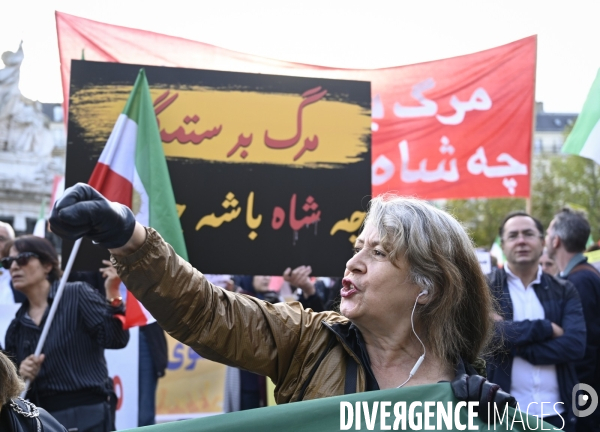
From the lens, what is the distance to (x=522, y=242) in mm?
5141

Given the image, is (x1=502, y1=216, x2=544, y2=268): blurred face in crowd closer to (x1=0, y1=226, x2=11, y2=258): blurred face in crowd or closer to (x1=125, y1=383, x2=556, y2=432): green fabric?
(x1=125, y1=383, x2=556, y2=432): green fabric

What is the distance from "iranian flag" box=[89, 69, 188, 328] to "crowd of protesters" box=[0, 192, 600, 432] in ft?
1.09

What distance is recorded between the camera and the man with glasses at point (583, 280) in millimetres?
5391

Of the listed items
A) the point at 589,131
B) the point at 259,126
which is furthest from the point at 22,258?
the point at 589,131

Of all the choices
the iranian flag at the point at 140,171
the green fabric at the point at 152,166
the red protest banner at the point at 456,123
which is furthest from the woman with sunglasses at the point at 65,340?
the red protest banner at the point at 456,123

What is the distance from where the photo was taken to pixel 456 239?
2590 millimetres

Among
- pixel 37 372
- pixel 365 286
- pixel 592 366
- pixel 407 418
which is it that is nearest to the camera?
pixel 407 418

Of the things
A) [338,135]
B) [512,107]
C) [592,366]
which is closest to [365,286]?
[338,135]

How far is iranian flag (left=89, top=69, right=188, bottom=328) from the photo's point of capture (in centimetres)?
425

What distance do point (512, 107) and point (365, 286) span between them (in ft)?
15.4

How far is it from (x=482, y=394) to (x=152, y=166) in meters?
2.63

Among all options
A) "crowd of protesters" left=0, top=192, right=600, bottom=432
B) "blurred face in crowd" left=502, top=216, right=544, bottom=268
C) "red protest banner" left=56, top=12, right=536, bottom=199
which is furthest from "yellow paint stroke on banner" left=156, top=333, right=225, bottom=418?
"blurred face in crowd" left=502, top=216, right=544, bottom=268

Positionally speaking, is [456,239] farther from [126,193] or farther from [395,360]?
[126,193]

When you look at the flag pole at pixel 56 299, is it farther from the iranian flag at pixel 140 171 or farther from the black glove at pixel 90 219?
the black glove at pixel 90 219
